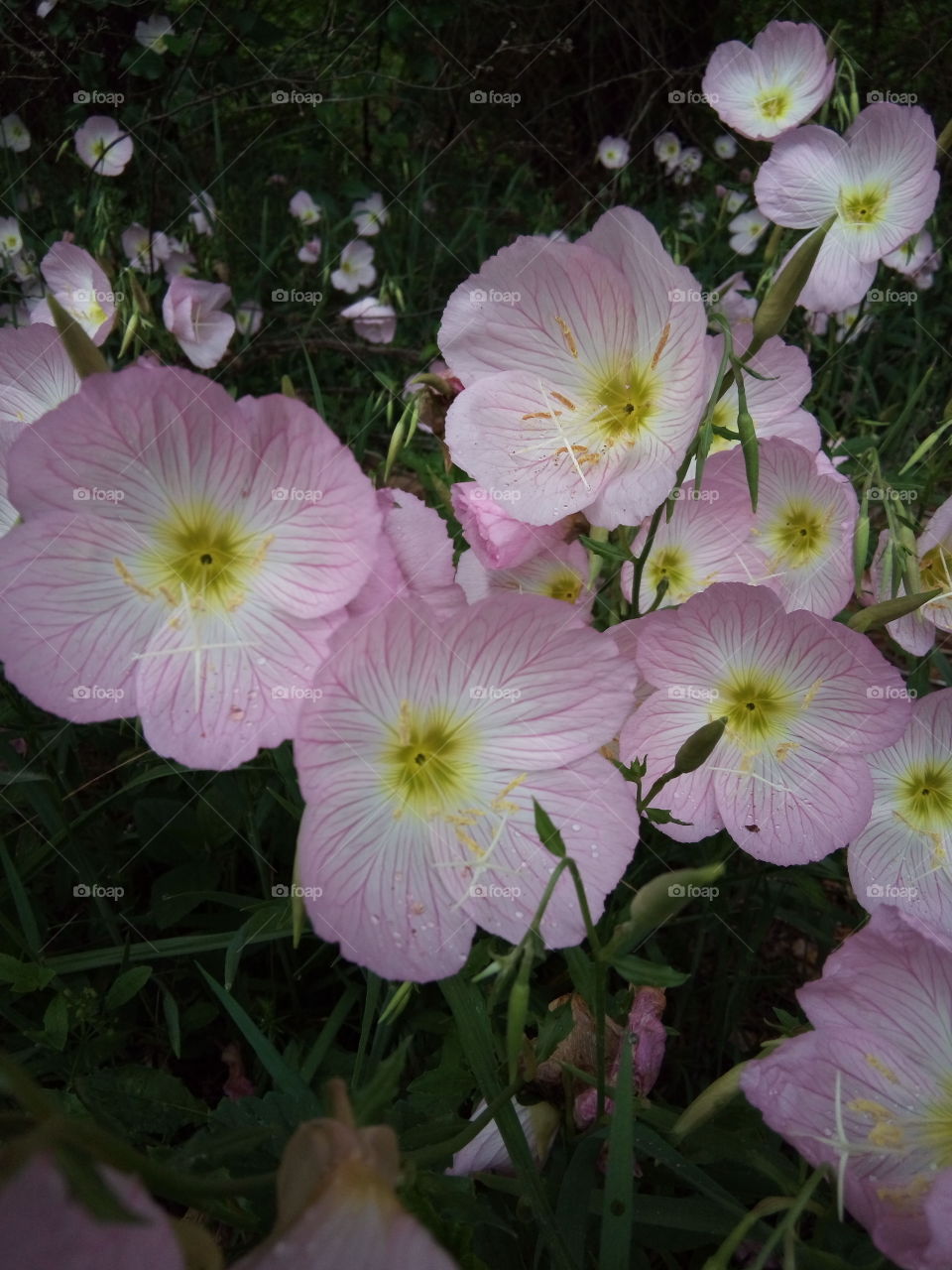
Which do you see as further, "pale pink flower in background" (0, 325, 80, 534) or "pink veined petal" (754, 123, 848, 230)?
"pink veined petal" (754, 123, 848, 230)

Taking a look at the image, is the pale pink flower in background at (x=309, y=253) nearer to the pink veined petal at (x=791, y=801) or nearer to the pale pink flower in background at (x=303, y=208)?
the pale pink flower in background at (x=303, y=208)

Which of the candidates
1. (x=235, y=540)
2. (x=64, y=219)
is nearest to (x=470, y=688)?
(x=235, y=540)

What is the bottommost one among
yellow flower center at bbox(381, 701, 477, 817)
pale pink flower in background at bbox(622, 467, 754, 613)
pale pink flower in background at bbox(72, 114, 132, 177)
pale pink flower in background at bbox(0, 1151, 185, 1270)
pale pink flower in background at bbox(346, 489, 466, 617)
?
pale pink flower in background at bbox(0, 1151, 185, 1270)

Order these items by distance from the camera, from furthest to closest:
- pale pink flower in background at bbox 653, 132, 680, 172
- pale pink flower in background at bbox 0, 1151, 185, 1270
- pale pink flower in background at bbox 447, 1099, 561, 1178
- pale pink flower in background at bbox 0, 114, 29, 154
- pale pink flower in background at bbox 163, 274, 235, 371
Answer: pale pink flower in background at bbox 653, 132, 680, 172
pale pink flower in background at bbox 0, 114, 29, 154
pale pink flower in background at bbox 163, 274, 235, 371
pale pink flower in background at bbox 447, 1099, 561, 1178
pale pink flower in background at bbox 0, 1151, 185, 1270

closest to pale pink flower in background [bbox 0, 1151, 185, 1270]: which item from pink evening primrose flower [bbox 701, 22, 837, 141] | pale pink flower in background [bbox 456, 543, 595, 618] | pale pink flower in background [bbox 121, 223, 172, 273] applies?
pale pink flower in background [bbox 456, 543, 595, 618]

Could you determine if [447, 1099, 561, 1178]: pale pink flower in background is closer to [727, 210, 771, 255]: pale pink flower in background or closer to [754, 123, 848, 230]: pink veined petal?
[754, 123, 848, 230]: pink veined petal

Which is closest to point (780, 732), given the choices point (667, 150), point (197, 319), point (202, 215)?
point (197, 319)

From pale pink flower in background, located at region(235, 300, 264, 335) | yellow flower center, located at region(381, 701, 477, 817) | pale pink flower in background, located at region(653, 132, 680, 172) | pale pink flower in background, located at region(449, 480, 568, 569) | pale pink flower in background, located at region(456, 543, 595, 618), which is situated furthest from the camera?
pale pink flower in background, located at region(653, 132, 680, 172)
